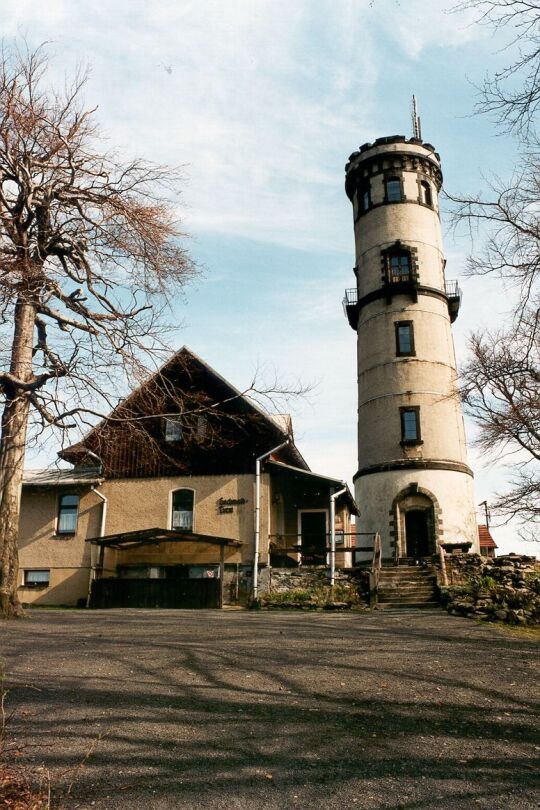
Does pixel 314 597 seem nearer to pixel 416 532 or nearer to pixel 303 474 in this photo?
pixel 303 474

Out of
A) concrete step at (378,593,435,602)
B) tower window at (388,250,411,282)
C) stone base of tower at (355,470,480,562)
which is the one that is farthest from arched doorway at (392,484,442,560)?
tower window at (388,250,411,282)

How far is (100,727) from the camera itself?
624 centimetres

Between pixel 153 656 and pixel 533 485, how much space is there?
15297 millimetres

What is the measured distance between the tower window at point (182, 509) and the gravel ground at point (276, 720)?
12096 millimetres

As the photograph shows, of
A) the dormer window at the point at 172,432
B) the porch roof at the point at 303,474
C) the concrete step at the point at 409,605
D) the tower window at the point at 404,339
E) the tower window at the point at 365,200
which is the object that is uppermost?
the tower window at the point at 365,200

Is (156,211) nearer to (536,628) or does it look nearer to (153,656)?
(153,656)

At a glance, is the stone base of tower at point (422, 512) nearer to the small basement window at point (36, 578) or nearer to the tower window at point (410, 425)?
the tower window at point (410, 425)

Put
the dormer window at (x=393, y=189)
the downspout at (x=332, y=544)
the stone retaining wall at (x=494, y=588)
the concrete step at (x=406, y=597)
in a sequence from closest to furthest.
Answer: the stone retaining wall at (x=494, y=588) < the concrete step at (x=406, y=597) < the downspout at (x=332, y=544) < the dormer window at (x=393, y=189)

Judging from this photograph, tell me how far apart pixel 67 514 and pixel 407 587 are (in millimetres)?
12647

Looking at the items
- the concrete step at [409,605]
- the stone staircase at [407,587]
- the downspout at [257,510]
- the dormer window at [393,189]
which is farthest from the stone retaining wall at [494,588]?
the dormer window at [393,189]

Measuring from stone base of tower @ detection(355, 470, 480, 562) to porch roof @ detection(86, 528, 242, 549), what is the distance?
730 cm

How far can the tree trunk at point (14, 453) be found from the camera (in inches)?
576

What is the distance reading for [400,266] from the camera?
2973cm

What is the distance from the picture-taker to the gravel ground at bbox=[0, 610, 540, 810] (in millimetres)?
4969
